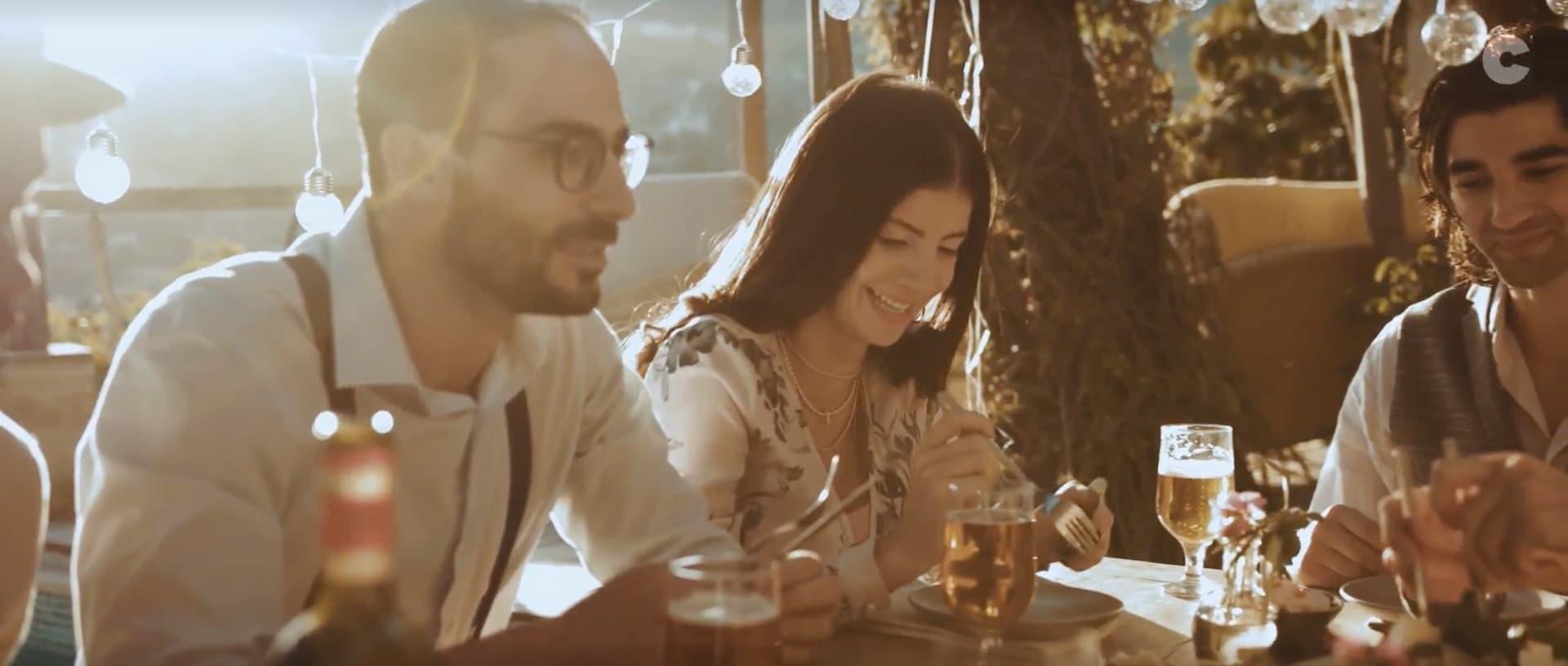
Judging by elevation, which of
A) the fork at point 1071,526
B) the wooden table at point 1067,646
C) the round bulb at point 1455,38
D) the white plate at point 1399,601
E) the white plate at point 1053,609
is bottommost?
the wooden table at point 1067,646

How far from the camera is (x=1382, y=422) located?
7.03 feet

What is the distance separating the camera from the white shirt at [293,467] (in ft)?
3.96

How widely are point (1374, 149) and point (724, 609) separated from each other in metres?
3.94

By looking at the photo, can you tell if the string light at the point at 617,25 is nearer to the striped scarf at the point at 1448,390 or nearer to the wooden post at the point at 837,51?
the wooden post at the point at 837,51

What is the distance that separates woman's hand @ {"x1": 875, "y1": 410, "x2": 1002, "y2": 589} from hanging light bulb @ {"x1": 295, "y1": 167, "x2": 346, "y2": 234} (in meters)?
0.96

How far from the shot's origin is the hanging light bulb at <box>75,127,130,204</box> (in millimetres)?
1958

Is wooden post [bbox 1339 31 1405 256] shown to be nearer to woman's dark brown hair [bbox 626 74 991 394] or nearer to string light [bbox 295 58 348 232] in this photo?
woman's dark brown hair [bbox 626 74 991 394]

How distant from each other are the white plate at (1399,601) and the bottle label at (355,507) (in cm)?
111

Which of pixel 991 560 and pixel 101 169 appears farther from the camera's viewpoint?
pixel 101 169

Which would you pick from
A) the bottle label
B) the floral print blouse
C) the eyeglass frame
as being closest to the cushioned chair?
the floral print blouse

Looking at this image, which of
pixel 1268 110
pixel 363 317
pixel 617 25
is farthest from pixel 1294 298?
pixel 363 317

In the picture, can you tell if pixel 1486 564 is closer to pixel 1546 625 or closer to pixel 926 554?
pixel 1546 625

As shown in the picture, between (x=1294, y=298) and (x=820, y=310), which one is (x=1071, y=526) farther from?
(x=1294, y=298)

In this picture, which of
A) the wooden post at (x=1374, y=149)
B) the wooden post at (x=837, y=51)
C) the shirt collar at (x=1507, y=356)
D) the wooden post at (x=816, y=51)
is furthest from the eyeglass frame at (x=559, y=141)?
the wooden post at (x=1374, y=149)
